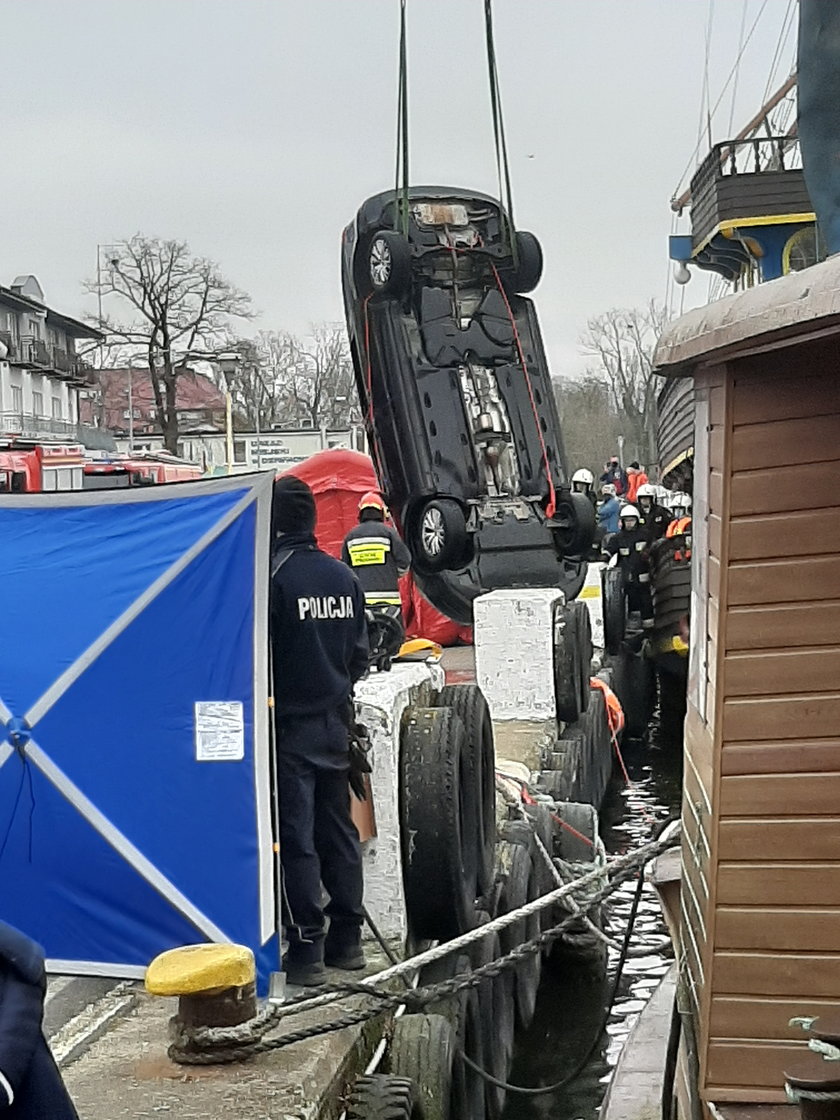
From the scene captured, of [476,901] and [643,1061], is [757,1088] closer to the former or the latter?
[643,1061]

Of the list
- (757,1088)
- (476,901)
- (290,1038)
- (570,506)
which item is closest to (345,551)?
(570,506)

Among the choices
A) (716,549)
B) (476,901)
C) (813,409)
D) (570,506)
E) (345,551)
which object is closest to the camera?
(813,409)

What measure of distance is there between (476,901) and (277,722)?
6.43 ft

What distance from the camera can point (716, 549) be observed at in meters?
4.74

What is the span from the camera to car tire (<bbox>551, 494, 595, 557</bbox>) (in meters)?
15.9

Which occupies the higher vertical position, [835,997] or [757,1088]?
[835,997]

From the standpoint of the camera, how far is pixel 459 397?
15.8m

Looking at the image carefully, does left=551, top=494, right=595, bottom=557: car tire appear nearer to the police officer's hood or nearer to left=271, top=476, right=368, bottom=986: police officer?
left=271, top=476, right=368, bottom=986: police officer

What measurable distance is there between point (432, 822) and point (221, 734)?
4.41 feet

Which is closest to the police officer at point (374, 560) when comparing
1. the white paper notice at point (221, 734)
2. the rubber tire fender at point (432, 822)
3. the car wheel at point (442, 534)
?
the car wheel at point (442, 534)

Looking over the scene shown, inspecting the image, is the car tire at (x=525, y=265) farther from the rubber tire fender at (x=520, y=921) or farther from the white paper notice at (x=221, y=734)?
the white paper notice at (x=221, y=734)

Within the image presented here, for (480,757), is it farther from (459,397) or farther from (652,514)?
(652,514)

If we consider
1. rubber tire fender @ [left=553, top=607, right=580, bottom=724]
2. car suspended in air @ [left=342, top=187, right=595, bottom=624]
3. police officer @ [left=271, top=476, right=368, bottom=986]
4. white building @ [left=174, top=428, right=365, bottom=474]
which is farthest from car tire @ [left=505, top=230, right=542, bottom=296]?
white building @ [left=174, top=428, right=365, bottom=474]

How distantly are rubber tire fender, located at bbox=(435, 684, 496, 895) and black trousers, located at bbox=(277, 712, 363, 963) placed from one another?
3.61ft
